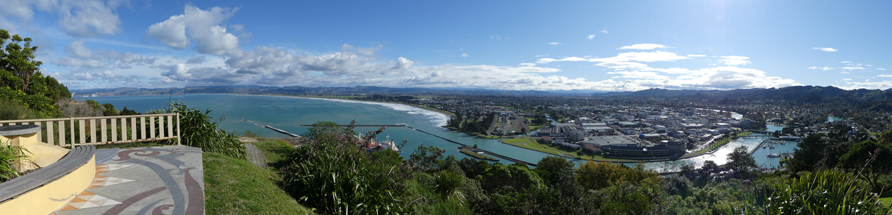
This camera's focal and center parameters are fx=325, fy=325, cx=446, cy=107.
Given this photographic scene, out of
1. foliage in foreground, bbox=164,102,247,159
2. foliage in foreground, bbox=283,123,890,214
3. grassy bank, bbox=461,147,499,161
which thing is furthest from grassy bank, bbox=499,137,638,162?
foliage in foreground, bbox=164,102,247,159

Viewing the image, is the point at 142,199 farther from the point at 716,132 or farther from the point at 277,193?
the point at 716,132

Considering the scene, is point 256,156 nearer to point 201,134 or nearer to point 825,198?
point 201,134

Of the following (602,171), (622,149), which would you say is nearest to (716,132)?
(622,149)

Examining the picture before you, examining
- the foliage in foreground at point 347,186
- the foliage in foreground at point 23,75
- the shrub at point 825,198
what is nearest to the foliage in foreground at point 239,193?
the foliage in foreground at point 347,186

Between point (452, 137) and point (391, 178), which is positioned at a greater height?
point (391, 178)

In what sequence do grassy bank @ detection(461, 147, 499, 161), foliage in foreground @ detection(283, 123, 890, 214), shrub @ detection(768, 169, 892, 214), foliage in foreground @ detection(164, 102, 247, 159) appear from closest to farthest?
shrub @ detection(768, 169, 892, 214) < foliage in foreground @ detection(283, 123, 890, 214) < foliage in foreground @ detection(164, 102, 247, 159) < grassy bank @ detection(461, 147, 499, 161)

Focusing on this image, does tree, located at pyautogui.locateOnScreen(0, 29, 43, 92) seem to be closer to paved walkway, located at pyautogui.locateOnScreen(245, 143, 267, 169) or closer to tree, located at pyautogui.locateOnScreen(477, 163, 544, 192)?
paved walkway, located at pyautogui.locateOnScreen(245, 143, 267, 169)
